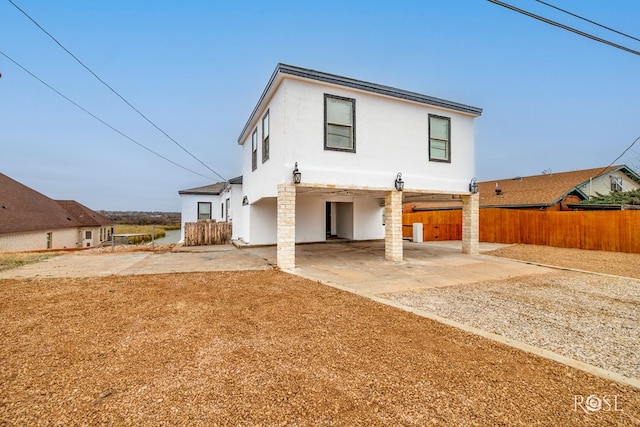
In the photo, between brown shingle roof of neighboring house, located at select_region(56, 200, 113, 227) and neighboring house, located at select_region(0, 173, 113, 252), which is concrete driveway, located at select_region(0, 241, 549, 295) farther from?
brown shingle roof of neighboring house, located at select_region(56, 200, 113, 227)

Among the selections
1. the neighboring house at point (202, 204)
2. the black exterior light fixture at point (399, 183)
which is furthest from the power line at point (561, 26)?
the neighboring house at point (202, 204)

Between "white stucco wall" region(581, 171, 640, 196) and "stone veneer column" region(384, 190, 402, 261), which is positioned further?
"white stucco wall" region(581, 171, 640, 196)

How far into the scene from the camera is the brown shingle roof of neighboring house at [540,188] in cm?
1703

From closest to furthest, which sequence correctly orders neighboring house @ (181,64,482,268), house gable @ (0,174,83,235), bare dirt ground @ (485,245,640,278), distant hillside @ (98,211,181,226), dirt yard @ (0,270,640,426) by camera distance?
dirt yard @ (0,270,640,426)
neighboring house @ (181,64,482,268)
bare dirt ground @ (485,245,640,278)
house gable @ (0,174,83,235)
distant hillside @ (98,211,181,226)

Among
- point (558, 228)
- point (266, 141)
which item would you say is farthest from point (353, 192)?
point (558, 228)

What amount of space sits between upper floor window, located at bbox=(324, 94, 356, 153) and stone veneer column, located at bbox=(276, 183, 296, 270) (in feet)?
6.32

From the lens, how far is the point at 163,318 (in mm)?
3906

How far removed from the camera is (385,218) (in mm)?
9188

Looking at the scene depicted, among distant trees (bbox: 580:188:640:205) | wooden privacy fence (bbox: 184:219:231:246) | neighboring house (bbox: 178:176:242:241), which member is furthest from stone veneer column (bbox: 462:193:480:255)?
neighboring house (bbox: 178:176:242:241)

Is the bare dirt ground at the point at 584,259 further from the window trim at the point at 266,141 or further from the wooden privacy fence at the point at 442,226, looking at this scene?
the window trim at the point at 266,141

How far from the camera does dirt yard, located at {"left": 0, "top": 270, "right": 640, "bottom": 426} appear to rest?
1.96 metres

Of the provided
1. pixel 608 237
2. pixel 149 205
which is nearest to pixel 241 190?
pixel 608 237

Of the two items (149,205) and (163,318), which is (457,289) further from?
(149,205)

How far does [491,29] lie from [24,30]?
19.1 metres
